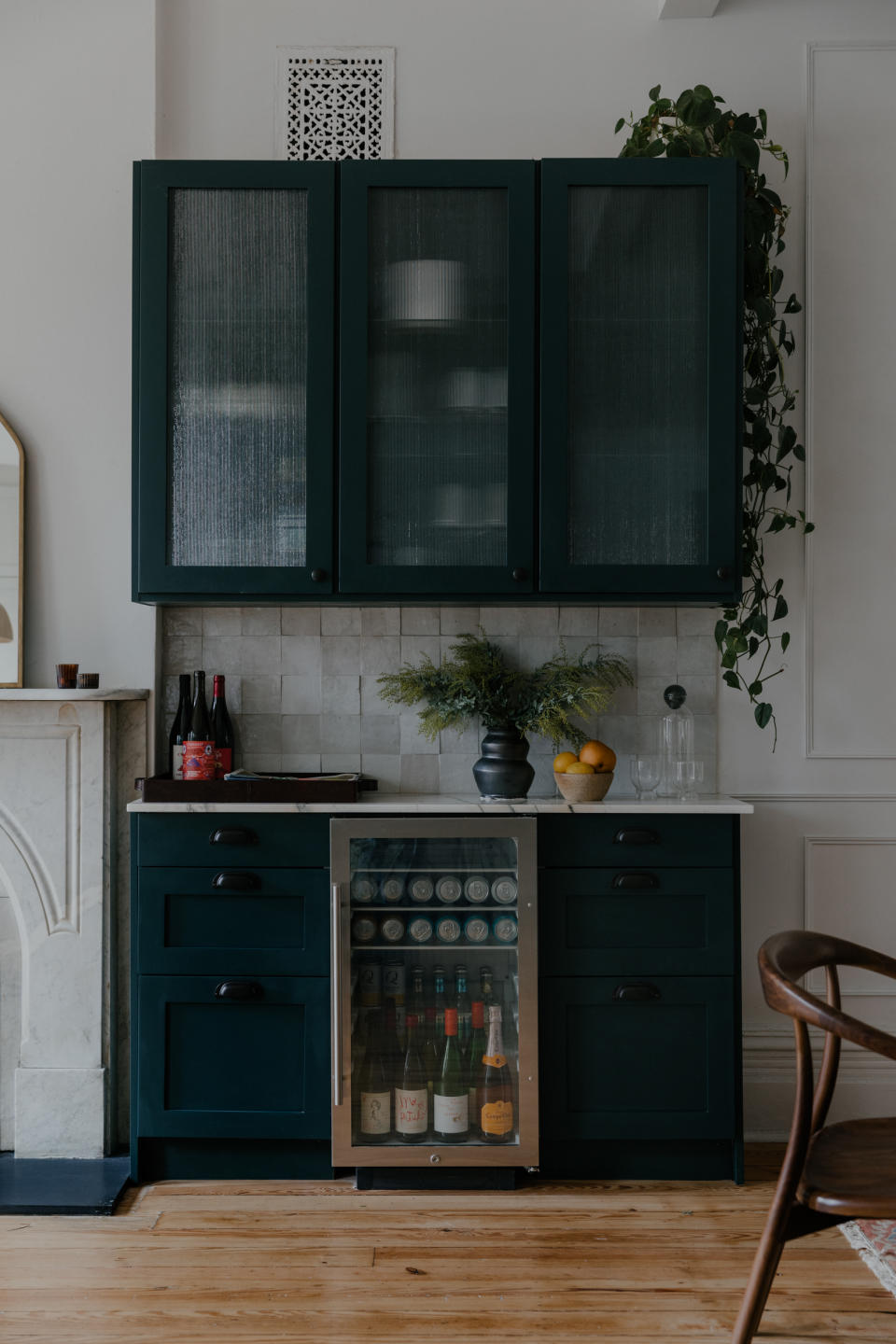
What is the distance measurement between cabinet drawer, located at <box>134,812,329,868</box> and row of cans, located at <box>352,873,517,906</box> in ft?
0.37

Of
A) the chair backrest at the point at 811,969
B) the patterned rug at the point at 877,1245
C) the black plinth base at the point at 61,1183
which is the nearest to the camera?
the chair backrest at the point at 811,969

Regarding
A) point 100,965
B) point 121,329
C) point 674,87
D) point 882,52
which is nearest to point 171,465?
point 121,329

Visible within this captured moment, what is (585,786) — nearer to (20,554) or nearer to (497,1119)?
(497,1119)

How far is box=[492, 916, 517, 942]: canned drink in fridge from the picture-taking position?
2402mm

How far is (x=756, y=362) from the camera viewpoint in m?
2.65

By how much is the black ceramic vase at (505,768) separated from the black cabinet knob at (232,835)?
23.3 inches

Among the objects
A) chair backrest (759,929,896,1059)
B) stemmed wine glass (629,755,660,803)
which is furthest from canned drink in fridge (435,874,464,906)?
chair backrest (759,929,896,1059)

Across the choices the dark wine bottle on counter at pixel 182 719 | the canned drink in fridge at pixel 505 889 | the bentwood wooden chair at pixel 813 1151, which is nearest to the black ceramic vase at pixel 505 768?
the canned drink in fridge at pixel 505 889

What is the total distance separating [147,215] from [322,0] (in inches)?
36.9

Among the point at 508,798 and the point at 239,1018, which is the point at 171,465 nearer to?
the point at 508,798

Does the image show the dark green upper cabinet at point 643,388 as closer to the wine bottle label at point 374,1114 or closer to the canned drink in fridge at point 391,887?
the canned drink in fridge at point 391,887

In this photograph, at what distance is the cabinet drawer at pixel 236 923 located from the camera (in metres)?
2.40

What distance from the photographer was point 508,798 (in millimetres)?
2520

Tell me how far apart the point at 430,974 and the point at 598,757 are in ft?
2.23
